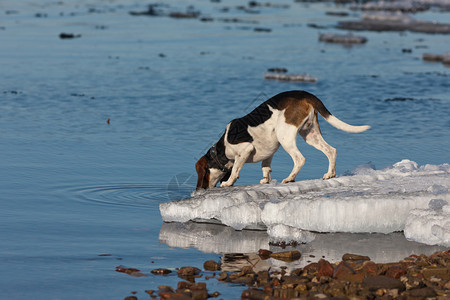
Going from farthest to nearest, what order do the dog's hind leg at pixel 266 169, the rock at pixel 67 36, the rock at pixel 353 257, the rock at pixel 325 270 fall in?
the rock at pixel 67 36 → the dog's hind leg at pixel 266 169 → the rock at pixel 353 257 → the rock at pixel 325 270

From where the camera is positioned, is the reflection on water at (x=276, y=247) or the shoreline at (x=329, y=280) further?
the reflection on water at (x=276, y=247)

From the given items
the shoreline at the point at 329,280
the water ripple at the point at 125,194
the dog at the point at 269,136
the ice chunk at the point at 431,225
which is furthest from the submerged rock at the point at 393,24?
the shoreline at the point at 329,280

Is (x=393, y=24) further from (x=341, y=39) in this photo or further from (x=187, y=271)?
(x=187, y=271)

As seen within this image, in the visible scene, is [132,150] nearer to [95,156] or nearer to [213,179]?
[95,156]

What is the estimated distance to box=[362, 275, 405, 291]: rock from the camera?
5.67 meters

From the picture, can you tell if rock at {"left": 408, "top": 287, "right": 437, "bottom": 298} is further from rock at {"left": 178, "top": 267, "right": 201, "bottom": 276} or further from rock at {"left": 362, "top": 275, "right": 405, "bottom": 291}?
rock at {"left": 178, "top": 267, "right": 201, "bottom": 276}

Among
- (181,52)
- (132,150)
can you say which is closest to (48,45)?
(181,52)

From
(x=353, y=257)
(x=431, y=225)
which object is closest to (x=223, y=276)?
(x=353, y=257)

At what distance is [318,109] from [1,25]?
59.9 ft

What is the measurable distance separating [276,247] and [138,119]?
628 cm

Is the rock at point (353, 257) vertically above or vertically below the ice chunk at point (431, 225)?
below

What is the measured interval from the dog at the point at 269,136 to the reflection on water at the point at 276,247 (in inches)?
48.7

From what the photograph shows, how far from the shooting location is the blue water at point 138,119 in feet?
22.2

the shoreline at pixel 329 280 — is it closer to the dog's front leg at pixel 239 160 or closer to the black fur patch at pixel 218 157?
the dog's front leg at pixel 239 160
